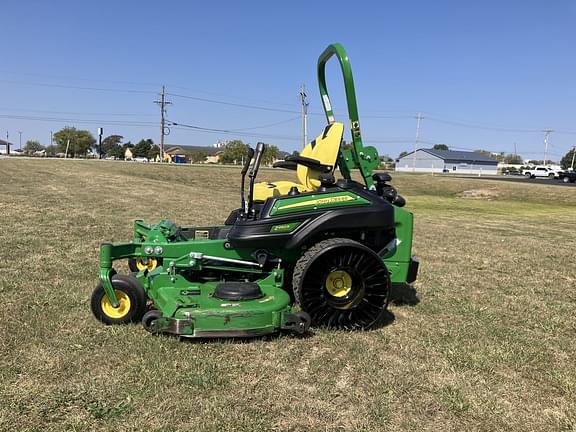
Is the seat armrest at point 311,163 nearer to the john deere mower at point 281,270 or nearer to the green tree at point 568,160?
the john deere mower at point 281,270

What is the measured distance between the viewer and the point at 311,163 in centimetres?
472

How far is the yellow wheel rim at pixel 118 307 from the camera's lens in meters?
4.17

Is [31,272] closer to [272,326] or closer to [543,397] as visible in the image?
[272,326]

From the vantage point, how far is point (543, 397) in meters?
3.28

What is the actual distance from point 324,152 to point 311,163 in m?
0.26

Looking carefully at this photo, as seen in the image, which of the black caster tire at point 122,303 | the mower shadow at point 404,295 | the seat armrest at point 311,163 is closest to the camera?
the black caster tire at point 122,303

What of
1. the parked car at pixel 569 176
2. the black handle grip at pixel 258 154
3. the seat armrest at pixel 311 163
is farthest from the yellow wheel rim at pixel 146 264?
the parked car at pixel 569 176

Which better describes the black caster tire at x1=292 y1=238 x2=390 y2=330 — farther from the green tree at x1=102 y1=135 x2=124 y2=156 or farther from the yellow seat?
the green tree at x1=102 y1=135 x2=124 y2=156

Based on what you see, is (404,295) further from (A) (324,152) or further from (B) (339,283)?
(A) (324,152)

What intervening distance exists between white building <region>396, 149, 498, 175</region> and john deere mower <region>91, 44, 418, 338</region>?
97.5 metres

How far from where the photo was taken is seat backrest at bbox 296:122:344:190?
15.7ft

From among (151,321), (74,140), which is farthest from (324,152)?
(74,140)

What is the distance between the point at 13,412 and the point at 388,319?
10.4 ft

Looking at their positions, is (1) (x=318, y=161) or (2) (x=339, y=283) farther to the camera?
(1) (x=318, y=161)
